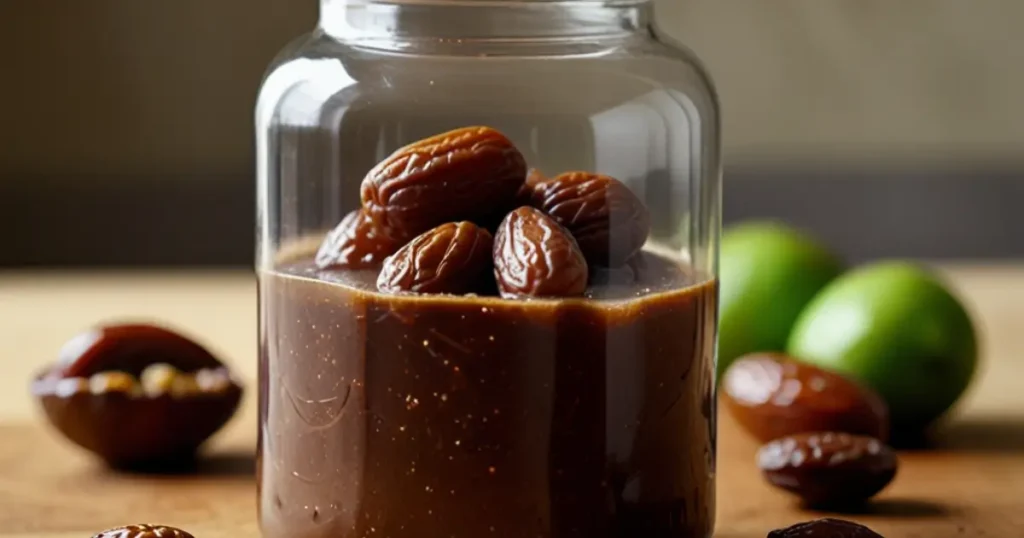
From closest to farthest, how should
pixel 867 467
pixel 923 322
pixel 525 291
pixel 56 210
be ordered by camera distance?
pixel 525 291, pixel 867 467, pixel 923 322, pixel 56 210

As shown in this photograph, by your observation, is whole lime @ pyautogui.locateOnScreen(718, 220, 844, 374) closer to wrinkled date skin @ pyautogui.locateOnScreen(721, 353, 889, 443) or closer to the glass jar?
wrinkled date skin @ pyautogui.locateOnScreen(721, 353, 889, 443)

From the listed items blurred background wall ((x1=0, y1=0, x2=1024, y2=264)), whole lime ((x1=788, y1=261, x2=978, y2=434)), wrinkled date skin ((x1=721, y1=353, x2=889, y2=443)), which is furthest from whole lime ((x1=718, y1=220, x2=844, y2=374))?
blurred background wall ((x1=0, y1=0, x2=1024, y2=264))

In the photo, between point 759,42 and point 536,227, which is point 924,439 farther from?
point 759,42

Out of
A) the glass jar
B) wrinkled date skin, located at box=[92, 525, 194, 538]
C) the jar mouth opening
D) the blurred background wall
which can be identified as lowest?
the blurred background wall

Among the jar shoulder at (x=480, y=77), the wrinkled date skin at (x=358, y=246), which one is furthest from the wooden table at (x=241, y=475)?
the jar shoulder at (x=480, y=77)

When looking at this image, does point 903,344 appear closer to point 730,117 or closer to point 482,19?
point 482,19

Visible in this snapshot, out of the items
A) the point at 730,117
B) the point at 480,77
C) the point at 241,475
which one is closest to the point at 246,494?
the point at 241,475

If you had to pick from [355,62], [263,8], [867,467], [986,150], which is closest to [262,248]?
A: [355,62]
